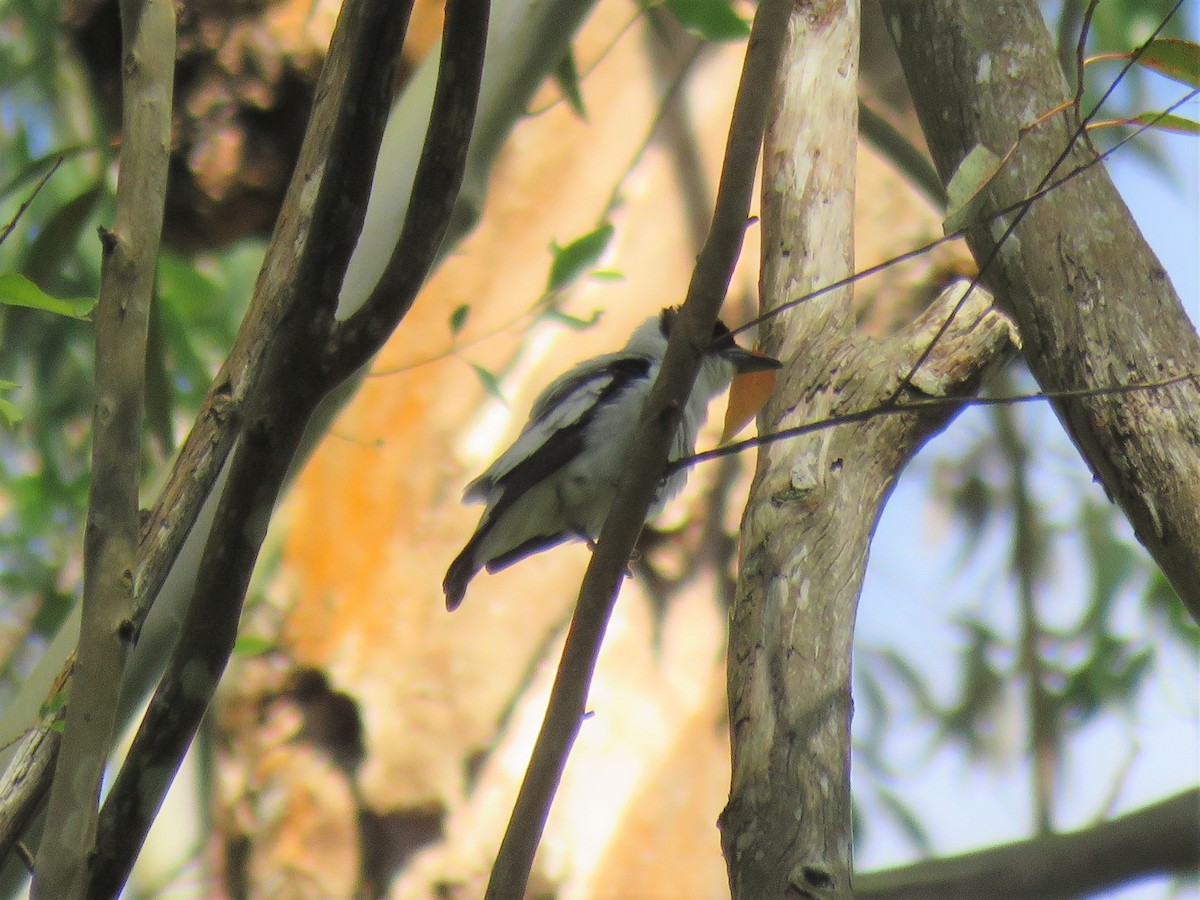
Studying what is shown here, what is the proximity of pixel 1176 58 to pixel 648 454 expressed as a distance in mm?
795

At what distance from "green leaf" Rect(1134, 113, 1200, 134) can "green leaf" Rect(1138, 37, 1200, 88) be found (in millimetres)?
51

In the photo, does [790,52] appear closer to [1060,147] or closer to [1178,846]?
[1060,147]

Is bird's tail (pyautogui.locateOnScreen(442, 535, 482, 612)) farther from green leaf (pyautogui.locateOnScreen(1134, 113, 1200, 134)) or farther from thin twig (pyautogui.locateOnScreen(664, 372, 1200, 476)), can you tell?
green leaf (pyautogui.locateOnScreen(1134, 113, 1200, 134))

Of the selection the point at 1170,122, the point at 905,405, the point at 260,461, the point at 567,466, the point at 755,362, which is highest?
the point at 567,466

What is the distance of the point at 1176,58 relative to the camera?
1.55m

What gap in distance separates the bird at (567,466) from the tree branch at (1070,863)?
88 cm

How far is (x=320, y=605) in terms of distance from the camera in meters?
3.62

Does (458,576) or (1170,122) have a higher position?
(458,576)

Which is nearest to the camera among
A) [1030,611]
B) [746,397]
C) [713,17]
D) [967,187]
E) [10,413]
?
[967,187]

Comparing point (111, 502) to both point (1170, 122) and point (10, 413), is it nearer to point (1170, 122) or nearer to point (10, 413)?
point (10, 413)

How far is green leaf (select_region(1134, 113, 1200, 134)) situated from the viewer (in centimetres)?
152

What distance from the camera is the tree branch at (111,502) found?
4.00 feet

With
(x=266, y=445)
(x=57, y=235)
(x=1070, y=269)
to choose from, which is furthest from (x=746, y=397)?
(x=57, y=235)

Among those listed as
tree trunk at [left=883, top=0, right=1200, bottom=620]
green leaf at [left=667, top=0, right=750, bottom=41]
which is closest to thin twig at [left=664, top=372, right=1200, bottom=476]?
tree trunk at [left=883, top=0, right=1200, bottom=620]
